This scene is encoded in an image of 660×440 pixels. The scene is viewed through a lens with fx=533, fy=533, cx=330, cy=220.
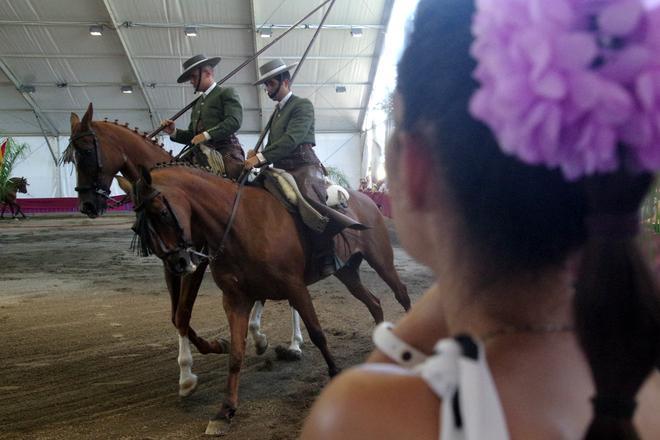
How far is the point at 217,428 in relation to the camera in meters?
3.19

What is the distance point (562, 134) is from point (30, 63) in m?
26.2

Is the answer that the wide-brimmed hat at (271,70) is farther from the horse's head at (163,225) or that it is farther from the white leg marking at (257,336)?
the white leg marking at (257,336)

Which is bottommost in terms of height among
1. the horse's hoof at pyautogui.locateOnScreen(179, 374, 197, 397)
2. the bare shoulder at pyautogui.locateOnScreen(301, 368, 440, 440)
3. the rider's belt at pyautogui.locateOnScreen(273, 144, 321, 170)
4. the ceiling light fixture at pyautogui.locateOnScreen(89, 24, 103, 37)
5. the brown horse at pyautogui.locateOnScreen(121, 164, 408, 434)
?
the horse's hoof at pyautogui.locateOnScreen(179, 374, 197, 397)

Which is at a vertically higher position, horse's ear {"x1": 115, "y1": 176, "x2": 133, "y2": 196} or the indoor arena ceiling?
the indoor arena ceiling

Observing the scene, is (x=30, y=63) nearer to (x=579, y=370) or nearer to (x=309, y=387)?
(x=309, y=387)

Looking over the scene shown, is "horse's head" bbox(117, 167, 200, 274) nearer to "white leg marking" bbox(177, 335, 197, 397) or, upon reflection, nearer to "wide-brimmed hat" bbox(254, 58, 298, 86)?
"white leg marking" bbox(177, 335, 197, 397)

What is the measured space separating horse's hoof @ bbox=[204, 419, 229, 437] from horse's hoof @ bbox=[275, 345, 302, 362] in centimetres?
135

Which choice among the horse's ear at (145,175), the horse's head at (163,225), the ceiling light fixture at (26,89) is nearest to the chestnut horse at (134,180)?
the horse's head at (163,225)

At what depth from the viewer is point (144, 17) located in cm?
1942

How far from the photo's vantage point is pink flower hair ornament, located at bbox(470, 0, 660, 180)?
55cm

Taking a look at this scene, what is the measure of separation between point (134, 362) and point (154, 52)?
19.5 meters

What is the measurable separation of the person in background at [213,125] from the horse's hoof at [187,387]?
1668 millimetres

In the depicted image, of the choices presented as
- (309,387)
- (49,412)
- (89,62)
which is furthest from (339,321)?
(89,62)

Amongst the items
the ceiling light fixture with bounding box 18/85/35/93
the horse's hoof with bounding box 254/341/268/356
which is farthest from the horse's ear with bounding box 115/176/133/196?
the ceiling light fixture with bounding box 18/85/35/93
